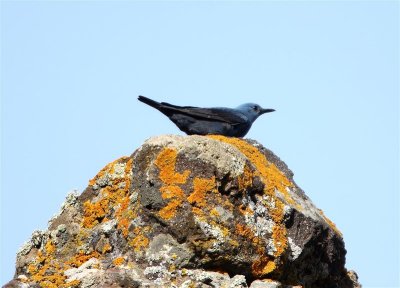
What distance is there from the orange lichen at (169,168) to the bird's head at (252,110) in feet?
20.0

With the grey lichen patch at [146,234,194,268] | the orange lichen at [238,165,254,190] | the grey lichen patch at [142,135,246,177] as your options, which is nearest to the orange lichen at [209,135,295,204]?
the orange lichen at [238,165,254,190]

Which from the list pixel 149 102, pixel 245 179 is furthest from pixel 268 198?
pixel 149 102

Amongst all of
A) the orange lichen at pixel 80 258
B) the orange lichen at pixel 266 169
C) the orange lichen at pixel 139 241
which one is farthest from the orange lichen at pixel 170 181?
the orange lichen at pixel 266 169

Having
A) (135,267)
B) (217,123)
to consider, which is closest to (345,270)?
(135,267)

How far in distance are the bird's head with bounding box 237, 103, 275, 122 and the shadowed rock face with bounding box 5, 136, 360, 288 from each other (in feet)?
18.6

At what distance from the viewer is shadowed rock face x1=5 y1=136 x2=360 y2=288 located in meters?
6.57

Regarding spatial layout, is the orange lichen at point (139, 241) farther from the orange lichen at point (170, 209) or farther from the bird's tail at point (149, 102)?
the bird's tail at point (149, 102)

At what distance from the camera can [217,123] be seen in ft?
40.0

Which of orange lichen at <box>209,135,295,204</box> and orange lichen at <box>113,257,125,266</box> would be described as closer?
orange lichen at <box>113,257,125,266</box>

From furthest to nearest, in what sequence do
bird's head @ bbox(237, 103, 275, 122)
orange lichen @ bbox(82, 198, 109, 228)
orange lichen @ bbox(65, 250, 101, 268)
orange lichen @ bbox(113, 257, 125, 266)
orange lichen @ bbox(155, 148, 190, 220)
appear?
bird's head @ bbox(237, 103, 275, 122) → orange lichen @ bbox(82, 198, 109, 228) → orange lichen @ bbox(65, 250, 101, 268) → orange lichen @ bbox(155, 148, 190, 220) → orange lichen @ bbox(113, 257, 125, 266)

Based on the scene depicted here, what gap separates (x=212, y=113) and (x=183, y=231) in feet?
19.0

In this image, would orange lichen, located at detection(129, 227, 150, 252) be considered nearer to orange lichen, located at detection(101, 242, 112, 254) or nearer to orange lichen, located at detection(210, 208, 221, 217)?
orange lichen, located at detection(101, 242, 112, 254)

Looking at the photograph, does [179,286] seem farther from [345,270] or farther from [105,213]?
[345,270]

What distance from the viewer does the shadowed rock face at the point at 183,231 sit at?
21.6 ft
